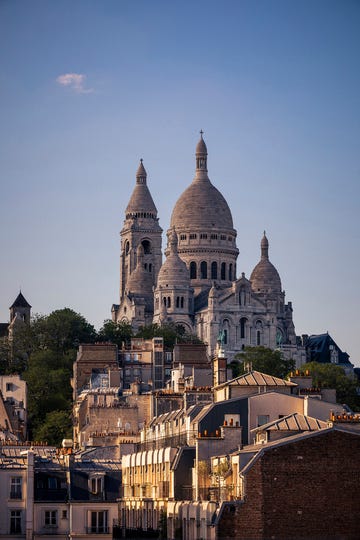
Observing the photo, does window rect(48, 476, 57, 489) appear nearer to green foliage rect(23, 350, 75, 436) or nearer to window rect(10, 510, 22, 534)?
window rect(10, 510, 22, 534)

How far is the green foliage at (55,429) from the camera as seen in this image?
148m

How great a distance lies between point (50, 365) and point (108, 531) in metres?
115

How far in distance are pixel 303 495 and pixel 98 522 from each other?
40.5 feet

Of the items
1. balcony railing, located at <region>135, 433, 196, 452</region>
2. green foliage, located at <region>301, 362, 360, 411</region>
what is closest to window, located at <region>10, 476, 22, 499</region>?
balcony railing, located at <region>135, 433, 196, 452</region>

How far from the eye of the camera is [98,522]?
3068 inches

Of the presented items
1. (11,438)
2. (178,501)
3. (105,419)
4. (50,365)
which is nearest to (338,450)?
(178,501)

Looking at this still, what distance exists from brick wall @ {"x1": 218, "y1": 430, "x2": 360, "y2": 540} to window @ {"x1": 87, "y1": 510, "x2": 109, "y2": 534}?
10567mm

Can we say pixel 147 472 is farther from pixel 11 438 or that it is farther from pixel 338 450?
pixel 11 438

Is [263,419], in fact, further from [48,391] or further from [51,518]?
[48,391]

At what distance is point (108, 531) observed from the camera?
77188 mm

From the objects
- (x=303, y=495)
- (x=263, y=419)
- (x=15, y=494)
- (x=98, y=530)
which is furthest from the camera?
(x=263, y=419)

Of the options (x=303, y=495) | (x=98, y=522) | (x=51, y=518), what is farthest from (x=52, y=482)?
(x=303, y=495)

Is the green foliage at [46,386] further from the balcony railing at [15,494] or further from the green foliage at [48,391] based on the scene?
the balcony railing at [15,494]

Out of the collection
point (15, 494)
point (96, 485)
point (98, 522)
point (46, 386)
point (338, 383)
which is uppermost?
point (46, 386)
